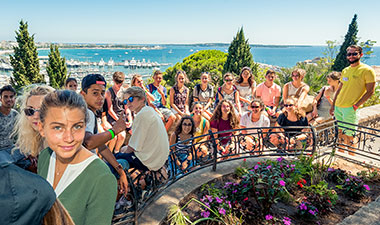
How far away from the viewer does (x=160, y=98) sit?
6793 millimetres

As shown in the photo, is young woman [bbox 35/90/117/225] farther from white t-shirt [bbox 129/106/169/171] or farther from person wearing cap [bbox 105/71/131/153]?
person wearing cap [bbox 105/71/131/153]

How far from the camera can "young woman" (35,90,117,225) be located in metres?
1.38

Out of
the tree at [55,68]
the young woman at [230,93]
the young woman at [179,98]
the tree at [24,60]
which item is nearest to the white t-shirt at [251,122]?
the young woman at [230,93]

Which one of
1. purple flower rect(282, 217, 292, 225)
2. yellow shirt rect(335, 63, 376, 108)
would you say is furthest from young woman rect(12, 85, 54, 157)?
yellow shirt rect(335, 63, 376, 108)

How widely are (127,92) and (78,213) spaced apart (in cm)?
215

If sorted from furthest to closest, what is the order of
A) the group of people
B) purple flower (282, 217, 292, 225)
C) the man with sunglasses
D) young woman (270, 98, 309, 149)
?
1. young woman (270, 98, 309, 149)
2. the man with sunglasses
3. purple flower (282, 217, 292, 225)
4. the group of people

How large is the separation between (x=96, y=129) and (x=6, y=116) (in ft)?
7.78

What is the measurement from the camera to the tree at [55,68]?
2584 cm

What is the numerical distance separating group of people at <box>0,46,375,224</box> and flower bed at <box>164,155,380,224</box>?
2.46ft

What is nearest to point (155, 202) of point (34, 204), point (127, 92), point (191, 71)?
point (127, 92)

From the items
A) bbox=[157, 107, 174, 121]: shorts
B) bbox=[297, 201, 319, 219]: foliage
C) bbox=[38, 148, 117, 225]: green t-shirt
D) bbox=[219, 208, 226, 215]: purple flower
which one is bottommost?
bbox=[297, 201, 319, 219]: foliage

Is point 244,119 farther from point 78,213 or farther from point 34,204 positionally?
point 34,204

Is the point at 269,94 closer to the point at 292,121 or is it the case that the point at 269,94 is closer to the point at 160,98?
the point at 292,121

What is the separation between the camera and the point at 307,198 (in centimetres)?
358
